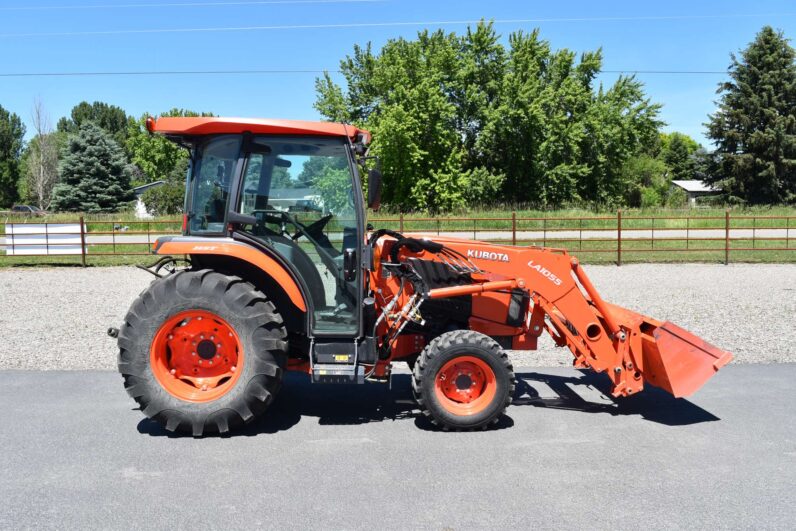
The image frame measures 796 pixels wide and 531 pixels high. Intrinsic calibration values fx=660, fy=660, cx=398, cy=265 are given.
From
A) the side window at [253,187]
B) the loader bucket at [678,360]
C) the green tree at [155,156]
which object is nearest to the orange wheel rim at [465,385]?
the loader bucket at [678,360]

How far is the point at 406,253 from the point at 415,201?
3197 centimetres

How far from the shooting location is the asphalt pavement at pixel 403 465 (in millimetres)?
3762

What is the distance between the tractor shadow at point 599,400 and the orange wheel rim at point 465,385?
2.64 feet

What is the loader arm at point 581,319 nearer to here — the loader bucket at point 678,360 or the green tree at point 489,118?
the loader bucket at point 678,360

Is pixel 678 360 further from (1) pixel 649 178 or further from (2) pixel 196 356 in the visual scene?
(1) pixel 649 178

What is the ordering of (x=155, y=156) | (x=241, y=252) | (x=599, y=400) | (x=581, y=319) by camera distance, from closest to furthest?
1. (x=241, y=252)
2. (x=581, y=319)
3. (x=599, y=400)
4. (x=155, y=156)

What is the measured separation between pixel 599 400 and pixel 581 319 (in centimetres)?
98

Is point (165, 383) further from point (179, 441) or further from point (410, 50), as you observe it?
point (410, 50)

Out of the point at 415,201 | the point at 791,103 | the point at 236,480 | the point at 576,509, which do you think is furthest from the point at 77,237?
the point at 791,103

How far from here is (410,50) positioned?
36938mm

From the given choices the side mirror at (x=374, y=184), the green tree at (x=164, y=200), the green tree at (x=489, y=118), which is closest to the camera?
the side mirror at (x=374, y=184)

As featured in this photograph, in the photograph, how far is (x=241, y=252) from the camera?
5.03 metres

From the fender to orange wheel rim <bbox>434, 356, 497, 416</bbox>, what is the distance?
123 centimetres

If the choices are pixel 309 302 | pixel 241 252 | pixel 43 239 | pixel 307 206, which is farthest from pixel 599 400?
pixel 43 239
